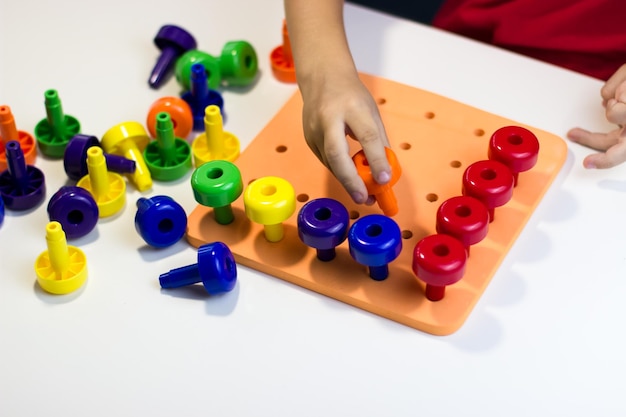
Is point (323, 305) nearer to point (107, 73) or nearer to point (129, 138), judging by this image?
point (129, 138)

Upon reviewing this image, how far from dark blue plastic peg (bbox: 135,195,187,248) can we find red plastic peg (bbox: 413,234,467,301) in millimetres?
230

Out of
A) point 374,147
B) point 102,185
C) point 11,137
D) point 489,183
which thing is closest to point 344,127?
point 374,147

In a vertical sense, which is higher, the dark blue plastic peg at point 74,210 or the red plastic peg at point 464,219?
the red plastic peg at point 464,219

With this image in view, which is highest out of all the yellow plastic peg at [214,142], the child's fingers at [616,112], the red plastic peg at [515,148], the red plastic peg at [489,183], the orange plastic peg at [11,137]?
the child's fingers at [616,112]

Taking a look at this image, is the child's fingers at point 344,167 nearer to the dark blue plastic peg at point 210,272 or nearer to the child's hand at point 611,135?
the dark blue plastic peg at point 210,272

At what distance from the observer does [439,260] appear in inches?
28.3

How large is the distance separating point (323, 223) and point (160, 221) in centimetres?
16

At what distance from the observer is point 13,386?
2.31ft

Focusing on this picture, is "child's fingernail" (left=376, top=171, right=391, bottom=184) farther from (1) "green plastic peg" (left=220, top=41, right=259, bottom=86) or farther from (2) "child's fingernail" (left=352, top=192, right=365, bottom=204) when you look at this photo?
(1) "green plastic peg" (left=220, top=41, right=259, bottom=86)

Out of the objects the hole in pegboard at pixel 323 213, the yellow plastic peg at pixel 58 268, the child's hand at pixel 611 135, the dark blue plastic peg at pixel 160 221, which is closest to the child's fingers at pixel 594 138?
the child's hand at pixel 611 135

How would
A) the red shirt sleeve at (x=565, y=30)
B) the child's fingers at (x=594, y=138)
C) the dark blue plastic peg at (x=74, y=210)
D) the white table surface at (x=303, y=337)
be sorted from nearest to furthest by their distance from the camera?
the white table surface at (x=303, y=337) < the dark blue plastic peg at (x=74, y=210) < the child's fingers at (x=594, y=138) < the red shirt sleeve at (x=565, y=30)

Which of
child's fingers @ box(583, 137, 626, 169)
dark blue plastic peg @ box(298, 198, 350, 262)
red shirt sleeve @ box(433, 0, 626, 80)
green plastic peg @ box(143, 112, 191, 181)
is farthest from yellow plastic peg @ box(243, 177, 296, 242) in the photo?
red shirt sleeve @ box(433, 0, 626, 80)

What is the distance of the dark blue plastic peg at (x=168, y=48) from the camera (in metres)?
1.01

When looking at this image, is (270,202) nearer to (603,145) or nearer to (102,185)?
(102,185)
